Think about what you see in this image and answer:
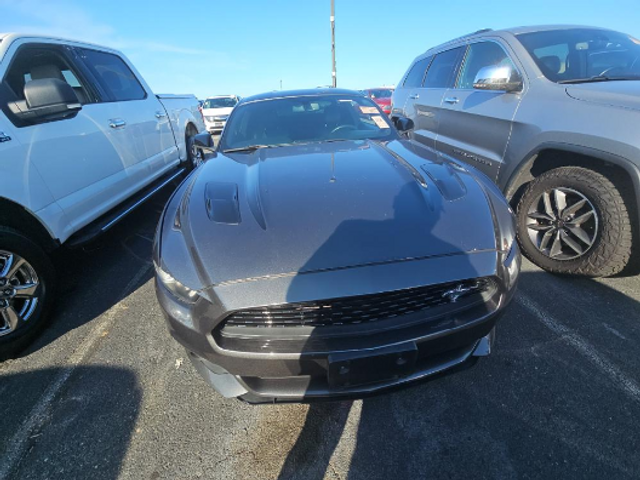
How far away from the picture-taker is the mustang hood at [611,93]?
223 cm

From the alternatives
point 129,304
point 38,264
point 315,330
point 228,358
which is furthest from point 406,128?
point 38,264

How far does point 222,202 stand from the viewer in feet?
5.74

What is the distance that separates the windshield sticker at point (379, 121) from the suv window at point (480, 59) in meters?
1.36

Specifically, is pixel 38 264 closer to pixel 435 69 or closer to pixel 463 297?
pixel 463 297

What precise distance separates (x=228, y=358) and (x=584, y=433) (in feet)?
5.47

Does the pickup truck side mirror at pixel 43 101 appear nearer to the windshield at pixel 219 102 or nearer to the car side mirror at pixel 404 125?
the car side mirror at pixel 404 125

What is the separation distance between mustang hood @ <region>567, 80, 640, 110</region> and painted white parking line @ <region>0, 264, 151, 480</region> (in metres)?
3.88

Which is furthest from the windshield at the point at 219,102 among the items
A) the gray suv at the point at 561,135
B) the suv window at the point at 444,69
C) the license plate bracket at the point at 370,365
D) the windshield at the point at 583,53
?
the license plate bracket at the point at 370,365

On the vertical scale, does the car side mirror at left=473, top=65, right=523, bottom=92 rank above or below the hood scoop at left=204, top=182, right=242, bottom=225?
above

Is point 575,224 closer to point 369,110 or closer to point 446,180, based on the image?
point 446,180

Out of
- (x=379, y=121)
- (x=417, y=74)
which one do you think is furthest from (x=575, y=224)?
(x=417, y=74)

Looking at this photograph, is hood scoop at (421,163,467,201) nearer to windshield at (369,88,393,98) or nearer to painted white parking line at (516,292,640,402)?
painted white parking line at (516,292,640,402)

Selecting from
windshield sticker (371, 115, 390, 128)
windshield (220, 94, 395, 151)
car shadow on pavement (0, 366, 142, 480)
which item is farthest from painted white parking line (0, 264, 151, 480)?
windshield sticker (371, 115, 390, 128)

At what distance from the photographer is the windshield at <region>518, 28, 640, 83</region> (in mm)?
2918
